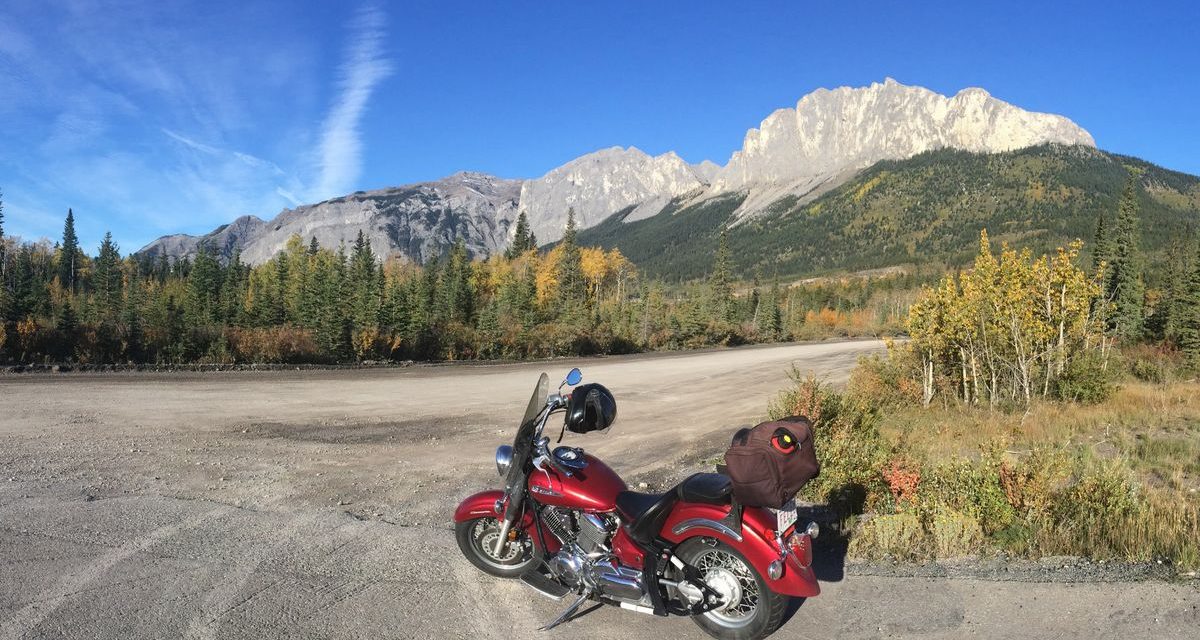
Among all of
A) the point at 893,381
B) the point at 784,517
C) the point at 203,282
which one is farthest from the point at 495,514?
the point at 203,282

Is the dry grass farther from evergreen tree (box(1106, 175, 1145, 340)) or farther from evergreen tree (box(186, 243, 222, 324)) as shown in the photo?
evergreen tree (box(186, 243, 222, 324))

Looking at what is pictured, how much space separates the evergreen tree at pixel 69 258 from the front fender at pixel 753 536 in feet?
466

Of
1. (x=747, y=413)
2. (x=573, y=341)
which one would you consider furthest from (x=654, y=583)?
(x=573, y=341)

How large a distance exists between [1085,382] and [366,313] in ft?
116

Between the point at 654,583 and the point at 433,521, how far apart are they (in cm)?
295

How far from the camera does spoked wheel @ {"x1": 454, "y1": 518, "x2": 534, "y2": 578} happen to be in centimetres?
496

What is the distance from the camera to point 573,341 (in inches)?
1593

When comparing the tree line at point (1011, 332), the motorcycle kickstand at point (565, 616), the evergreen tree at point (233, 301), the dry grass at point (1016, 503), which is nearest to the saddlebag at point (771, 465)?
the motorcycle kickstand at point (565, 616)

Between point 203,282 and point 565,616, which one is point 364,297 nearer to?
point 203,282

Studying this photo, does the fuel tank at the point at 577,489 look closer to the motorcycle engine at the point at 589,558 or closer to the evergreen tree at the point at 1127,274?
the motorcycle engine at the point at 589,558

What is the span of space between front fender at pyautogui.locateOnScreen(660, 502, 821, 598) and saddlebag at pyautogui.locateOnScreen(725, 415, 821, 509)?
17 cm

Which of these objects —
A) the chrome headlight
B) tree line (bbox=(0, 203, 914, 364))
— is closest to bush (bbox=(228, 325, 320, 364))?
tree line (bbox=(0, 203, 914, 364))

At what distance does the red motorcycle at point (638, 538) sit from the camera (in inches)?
156

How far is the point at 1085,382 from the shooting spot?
1647 centimetres
